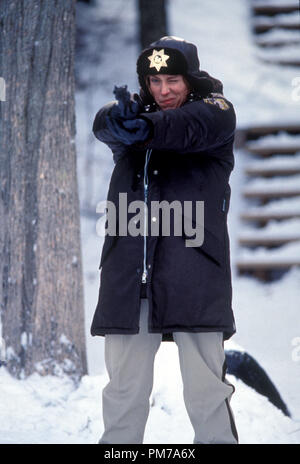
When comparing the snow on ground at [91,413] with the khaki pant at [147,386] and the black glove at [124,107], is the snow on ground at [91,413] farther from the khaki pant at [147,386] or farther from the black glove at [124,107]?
the black glove at [124,107]

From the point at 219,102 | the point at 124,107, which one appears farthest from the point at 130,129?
the point at 219,102

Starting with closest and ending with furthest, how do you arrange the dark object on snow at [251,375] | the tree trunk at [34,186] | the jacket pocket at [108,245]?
the jacket pocket at [108,245], the tree trunk at [34,186], the dark object on snow at [251,375]

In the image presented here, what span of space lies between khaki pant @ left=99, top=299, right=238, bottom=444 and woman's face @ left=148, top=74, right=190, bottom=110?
98 centimetres

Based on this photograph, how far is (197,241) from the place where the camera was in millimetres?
2732

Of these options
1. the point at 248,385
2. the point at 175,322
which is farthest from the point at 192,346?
the point at 248,385

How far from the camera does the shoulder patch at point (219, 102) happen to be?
2.71m

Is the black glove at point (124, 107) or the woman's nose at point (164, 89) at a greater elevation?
the woman's nose at point (164, 89)

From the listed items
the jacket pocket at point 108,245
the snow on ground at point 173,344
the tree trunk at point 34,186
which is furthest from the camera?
the tree trunk at point 34,186

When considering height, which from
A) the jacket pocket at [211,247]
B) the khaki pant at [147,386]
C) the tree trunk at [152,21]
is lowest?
the khaki pant at [147,386]

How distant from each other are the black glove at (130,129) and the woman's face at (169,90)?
0.48m

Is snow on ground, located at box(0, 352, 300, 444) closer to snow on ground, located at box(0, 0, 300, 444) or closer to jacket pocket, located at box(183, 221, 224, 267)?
snow on ground, located at box(0, 0, 300, 444)

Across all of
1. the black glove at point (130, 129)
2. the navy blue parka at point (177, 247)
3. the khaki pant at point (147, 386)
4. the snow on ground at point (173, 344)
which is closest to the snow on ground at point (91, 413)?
the snow on ground at point (173, 344)

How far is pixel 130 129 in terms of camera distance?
2463 millimetres

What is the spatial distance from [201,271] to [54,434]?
143cm
